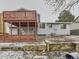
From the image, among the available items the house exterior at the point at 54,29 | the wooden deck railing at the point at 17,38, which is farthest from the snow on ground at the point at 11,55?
the house exterior at the point at 54,29

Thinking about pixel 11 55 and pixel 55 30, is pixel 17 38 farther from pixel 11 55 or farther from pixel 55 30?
pixel 55 30

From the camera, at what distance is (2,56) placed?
39.3 ft

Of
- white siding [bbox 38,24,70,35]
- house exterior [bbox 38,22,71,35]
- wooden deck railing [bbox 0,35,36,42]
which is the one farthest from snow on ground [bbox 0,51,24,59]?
white siding [bbox 38,24,70,35]

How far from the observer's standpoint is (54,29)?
4238 centimetres

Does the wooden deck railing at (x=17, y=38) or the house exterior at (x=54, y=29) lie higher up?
the house exterior at (x=54, y=29)

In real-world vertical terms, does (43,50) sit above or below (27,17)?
below

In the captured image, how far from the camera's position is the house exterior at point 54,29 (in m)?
40.4

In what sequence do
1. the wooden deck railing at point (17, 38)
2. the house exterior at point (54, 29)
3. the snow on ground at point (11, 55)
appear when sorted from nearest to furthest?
the snow on ground at point (11, 55)
the wooden deck railing at point (17, 38)
the house exterior at point (54, 29)

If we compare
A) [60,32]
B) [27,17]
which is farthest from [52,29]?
[27,17]

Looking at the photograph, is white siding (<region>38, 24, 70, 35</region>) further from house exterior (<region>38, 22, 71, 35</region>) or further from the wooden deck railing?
the wooden deck railing

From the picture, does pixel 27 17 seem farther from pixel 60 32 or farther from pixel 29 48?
pixel 60 32

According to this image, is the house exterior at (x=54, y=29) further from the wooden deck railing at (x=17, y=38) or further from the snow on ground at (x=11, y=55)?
the snow on ground at (x=11, y=55)

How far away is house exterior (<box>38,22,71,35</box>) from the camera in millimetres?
40375

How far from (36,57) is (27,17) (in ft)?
32.2
